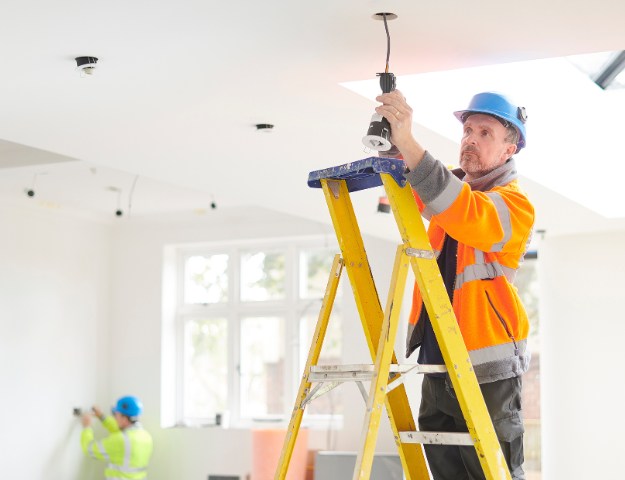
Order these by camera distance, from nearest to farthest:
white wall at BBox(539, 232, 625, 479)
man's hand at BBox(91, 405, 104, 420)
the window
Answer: white wall at BBox(539, 232, 625, 479) → man's hand at BBox(91, 405, 104, 420) → the window

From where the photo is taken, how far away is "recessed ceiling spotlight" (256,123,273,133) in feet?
14.5

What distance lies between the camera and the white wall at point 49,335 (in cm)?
791

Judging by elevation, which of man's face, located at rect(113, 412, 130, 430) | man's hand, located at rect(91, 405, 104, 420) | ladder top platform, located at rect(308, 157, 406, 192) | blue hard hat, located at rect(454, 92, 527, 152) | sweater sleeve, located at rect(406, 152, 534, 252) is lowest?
man's face, located at rect(113, 412, 130, 430)

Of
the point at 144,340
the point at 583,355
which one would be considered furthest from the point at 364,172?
the point at 144,340

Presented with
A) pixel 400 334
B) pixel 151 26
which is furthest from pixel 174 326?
pixel 151 26

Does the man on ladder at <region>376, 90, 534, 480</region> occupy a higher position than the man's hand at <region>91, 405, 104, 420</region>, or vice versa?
the man on ladder at <region>376, 90, 534, 480</region>

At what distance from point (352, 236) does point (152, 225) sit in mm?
6689

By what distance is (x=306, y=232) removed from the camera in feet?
27.6

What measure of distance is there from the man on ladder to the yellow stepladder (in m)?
0.07

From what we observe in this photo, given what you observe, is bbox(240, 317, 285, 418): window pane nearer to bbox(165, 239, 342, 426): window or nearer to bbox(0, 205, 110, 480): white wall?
bbox(165, 239, 342, 426): window

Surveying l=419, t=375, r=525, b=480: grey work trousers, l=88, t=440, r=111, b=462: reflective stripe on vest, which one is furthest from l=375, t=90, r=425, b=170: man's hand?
l=88, t=440, r=111, b=462: reflective stripe on vest

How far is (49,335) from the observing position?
835cm

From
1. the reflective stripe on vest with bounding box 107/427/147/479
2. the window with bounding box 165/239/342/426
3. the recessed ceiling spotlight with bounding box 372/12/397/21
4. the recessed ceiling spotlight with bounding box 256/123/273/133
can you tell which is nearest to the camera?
the recessed ceiling spotlight with bounding box 372/12/397/21

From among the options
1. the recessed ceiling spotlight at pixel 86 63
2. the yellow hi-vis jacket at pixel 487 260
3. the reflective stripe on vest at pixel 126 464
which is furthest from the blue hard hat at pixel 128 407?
the yellow hi-vis jacket at pixel 487 260
